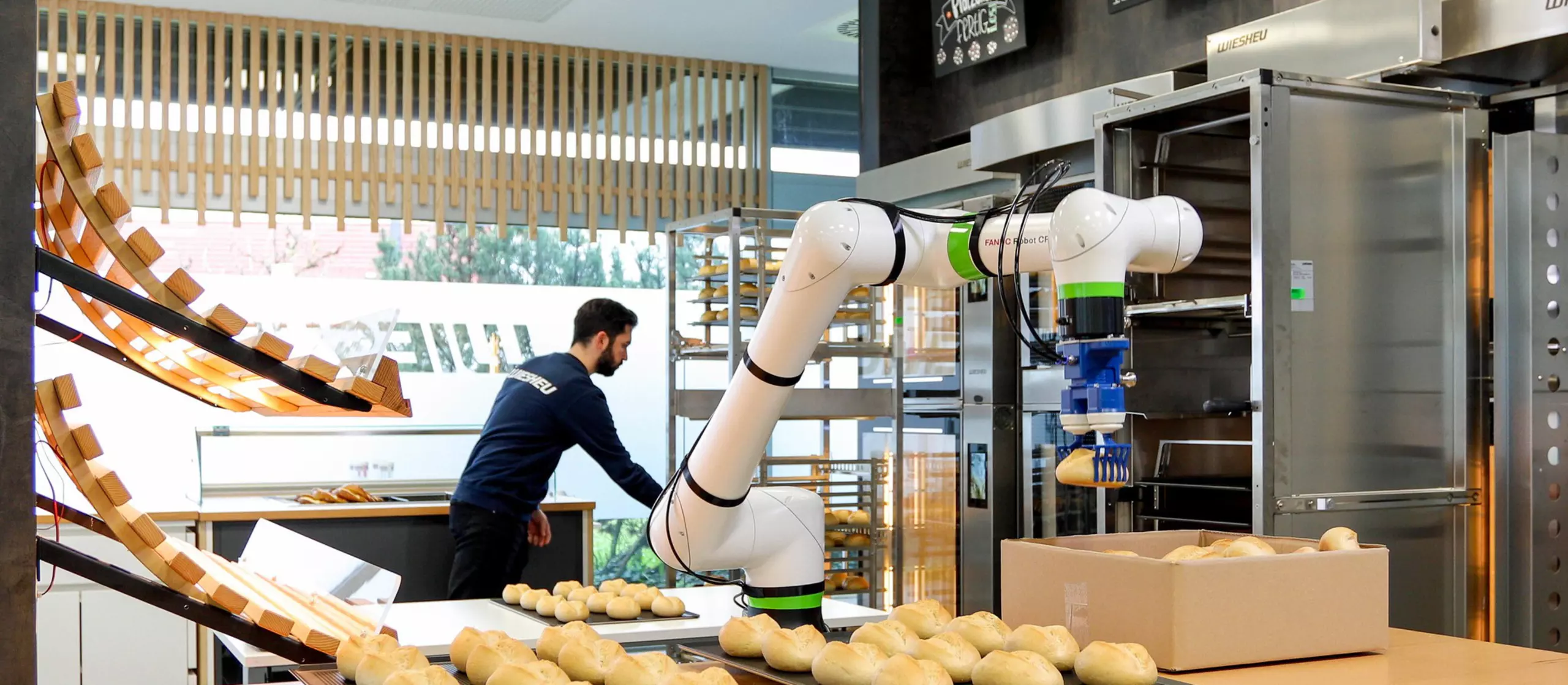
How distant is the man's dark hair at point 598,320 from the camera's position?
14.1 ft

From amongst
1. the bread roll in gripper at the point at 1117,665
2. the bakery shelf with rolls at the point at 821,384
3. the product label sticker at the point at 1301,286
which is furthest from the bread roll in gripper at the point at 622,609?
the bakery shelf with rolls at the point at 821,384

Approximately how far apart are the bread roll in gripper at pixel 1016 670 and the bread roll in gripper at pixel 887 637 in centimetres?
13

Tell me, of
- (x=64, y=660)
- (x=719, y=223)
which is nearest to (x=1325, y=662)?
(x=719, y=223)

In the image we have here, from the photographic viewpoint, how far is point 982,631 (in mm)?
1611

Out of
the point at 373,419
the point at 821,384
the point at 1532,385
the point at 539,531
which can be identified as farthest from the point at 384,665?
the point at 373,419

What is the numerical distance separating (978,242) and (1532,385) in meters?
1.59

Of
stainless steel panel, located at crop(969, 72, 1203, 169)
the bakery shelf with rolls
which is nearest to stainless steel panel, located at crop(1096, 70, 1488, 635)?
stainless steel panel, located at crop(969, 72, 1203, 169)

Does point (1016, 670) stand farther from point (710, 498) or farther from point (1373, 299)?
point (1373, 299)

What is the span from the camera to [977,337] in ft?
14.5

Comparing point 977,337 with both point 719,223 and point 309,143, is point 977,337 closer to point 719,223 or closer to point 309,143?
point 719,223

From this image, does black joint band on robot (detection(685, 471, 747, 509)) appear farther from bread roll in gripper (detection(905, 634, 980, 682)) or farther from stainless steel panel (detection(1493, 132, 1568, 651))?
stainless steel panel (detection(1493, 132, 1568, 651))

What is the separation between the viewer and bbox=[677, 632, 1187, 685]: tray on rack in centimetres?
149

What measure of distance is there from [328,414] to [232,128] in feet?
14.5

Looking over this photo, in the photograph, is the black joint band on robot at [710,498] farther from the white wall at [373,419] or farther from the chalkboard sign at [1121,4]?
the white wall at [373,419]
